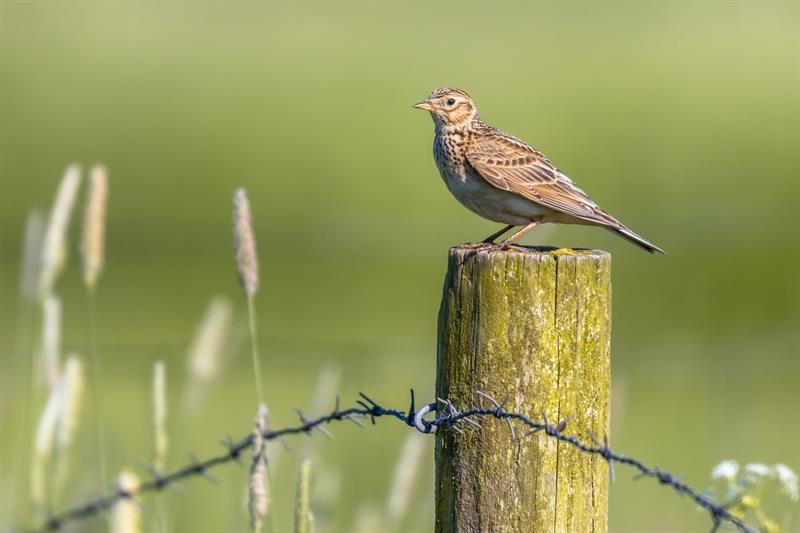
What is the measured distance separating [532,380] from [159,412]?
1139mm

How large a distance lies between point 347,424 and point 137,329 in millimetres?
4680

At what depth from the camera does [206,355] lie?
468cm

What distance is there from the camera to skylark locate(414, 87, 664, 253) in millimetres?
5973

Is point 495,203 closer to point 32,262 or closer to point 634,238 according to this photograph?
point 634,238

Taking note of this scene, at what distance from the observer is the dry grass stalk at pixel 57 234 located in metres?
4.80

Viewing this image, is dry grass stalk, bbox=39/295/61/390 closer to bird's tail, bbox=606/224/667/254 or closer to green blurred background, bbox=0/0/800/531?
green blurred background, bbox=0/0/800/531

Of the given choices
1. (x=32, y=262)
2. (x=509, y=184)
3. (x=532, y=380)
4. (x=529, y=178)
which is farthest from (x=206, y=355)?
(x=529, y=178)

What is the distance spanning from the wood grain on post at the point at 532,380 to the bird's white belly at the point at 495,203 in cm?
234

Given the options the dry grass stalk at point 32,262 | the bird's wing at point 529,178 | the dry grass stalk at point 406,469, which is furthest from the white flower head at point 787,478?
the dry grass stalk at point 32,262

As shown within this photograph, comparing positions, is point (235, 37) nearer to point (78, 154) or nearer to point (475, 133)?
point (78, 154)

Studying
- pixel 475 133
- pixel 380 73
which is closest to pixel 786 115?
pixel 380 73

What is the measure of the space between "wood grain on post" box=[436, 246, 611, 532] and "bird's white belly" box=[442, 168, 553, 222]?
2337 mm

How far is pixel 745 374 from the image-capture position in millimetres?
13945

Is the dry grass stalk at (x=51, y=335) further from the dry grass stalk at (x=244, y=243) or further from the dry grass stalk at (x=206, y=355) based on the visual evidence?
the dry grass stalk at (x=244, y=243)
